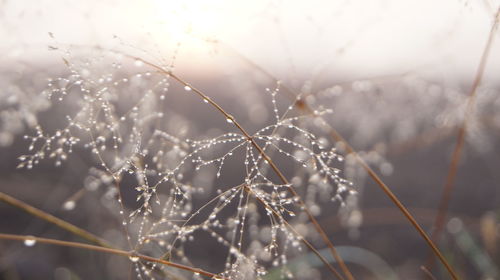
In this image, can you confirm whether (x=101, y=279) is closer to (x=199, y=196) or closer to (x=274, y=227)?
(x=199, y=196)

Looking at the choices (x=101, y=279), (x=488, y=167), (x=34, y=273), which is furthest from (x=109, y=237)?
(x=488, y=167)

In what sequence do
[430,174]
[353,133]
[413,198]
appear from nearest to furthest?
[413,198], [430,174], [353,133]

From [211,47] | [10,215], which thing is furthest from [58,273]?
[211,47]

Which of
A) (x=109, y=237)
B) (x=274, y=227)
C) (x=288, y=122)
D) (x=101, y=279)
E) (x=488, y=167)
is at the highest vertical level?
(x=288, y=122)

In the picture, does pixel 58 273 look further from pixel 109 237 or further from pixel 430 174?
pixel 430 174

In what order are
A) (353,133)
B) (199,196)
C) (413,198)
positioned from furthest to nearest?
(353,133) < (413,198) < (199,196)

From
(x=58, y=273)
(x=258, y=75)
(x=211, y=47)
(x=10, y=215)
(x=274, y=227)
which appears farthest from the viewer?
(x=10, y=215)

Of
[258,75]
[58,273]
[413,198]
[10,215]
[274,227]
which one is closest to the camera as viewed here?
[274,227]

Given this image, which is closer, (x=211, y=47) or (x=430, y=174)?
(x=211, y=47)

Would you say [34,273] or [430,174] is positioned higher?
[34,273]
